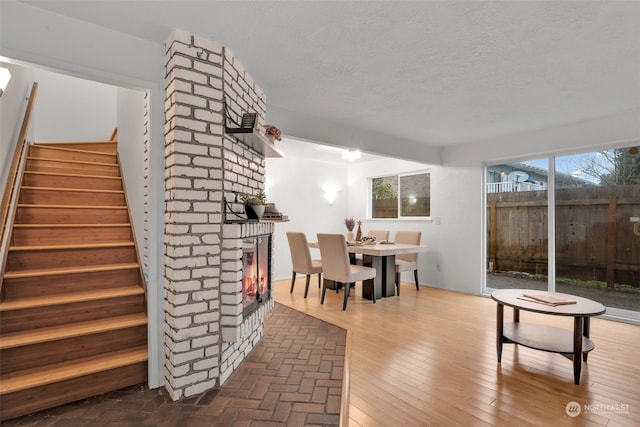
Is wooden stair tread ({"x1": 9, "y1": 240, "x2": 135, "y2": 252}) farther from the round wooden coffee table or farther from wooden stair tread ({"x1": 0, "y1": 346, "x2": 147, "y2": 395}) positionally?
the round wooden coffee table

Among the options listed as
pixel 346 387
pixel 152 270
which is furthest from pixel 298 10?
pixel 346 387

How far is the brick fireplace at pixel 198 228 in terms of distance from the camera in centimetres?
201

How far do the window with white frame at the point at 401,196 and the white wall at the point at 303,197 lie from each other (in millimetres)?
739

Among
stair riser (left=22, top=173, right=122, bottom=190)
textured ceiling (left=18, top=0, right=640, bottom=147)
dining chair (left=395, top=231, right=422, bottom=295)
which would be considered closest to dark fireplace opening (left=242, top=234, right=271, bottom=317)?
textured ceiling (left=18, top=0, right=640, bottom=147)

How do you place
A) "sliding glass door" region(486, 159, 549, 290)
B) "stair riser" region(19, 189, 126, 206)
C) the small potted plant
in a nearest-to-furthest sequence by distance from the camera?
the small potted plant < "stair riser" region(19, 189, 126, 206) < "sliding glass door" region(486, 159, 549, 290)

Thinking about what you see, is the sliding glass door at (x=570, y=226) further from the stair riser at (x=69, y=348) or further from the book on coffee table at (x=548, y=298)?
the stair riser at (x=69, y=348)

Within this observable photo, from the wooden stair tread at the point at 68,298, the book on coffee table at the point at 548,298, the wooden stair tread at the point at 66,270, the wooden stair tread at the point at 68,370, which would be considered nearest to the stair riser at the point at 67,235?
the wooden stair tread at the point at 66,270

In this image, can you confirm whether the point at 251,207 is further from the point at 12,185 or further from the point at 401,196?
the point at 401,196

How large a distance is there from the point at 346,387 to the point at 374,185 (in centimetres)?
508

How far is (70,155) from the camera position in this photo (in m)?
3.72

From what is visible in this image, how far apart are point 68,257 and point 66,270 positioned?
8.5 inches

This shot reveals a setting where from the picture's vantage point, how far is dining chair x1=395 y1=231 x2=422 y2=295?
491cm

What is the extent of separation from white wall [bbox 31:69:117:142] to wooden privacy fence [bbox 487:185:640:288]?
6.19 meters

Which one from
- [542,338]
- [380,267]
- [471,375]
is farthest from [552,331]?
[380,267]
